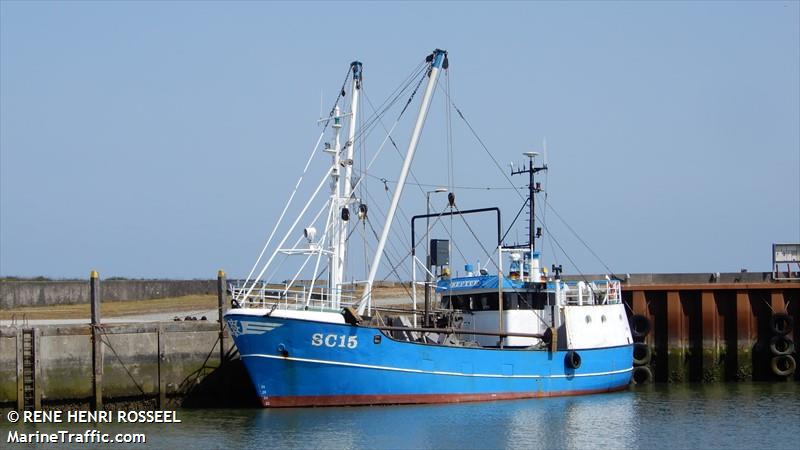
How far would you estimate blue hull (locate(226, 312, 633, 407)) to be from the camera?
27281 millimetres

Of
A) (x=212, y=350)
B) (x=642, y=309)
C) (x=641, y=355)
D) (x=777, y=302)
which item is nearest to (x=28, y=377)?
(x=212, y=350)

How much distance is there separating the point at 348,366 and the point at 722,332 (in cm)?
1463

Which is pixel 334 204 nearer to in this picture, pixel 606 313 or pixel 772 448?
pixel 606 313

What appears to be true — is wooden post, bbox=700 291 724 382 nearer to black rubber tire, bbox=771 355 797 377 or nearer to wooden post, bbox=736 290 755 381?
wooden post, bbox=736 290 755 381

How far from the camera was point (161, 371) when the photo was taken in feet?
94.2

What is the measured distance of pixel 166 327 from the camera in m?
28.9

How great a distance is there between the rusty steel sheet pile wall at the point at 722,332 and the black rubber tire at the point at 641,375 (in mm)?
690

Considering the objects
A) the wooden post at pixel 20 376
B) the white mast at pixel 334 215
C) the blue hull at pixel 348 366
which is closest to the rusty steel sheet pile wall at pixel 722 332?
the blue hull at pixel 348 366

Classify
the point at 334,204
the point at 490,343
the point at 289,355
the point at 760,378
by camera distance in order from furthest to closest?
the point at 760,378
the point at 490,343
the point at 334,204
the point at 289,355

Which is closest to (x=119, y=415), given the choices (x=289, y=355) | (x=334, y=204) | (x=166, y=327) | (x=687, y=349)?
(x=166, y=327)

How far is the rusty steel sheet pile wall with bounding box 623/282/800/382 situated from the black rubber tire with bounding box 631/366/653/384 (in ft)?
2.26

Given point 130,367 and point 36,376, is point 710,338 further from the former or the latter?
point 36,376

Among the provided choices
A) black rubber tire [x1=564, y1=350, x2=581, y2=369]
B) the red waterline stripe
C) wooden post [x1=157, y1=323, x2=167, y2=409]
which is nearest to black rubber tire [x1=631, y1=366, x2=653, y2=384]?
black rubber tire [x1=564, y1=350, x2=581, y2=369]

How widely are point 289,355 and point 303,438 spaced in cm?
343
